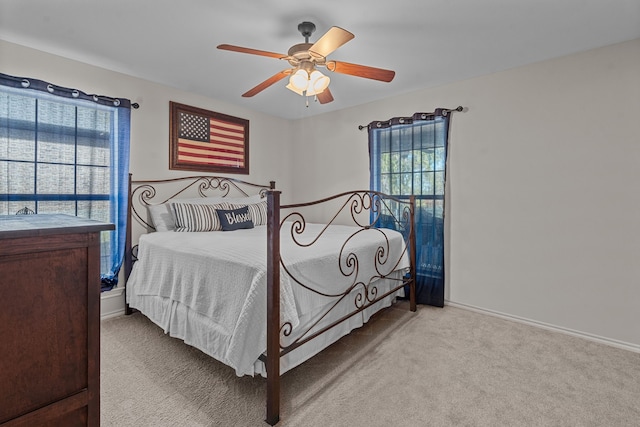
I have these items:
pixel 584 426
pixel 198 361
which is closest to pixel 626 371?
pixel 584 426

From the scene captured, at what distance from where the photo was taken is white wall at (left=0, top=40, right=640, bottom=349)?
2320 mm

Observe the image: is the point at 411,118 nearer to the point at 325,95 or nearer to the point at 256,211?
the point at 325,95

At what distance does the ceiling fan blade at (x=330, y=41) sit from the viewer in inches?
65.6

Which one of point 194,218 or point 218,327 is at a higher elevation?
point 194,218

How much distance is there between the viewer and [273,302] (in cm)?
156

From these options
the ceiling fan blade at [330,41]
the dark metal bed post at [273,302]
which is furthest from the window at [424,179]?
the dark metal bed post at [273,302]

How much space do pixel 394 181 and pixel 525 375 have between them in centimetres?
210

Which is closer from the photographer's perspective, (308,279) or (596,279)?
(308,279)

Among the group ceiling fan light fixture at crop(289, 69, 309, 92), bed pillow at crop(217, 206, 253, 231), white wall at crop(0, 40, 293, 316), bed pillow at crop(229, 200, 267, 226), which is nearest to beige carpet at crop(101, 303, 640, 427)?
bed pillow at crop(217, 206, 253, 231)

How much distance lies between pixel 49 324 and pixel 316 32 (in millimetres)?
2205

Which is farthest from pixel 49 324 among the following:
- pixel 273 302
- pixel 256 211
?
pixel 256 211

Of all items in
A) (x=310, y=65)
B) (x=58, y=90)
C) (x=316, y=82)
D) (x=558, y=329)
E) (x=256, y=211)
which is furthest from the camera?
(x=256, y=211)

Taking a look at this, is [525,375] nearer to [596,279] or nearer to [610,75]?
[596,279]

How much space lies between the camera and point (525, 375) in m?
1.95
